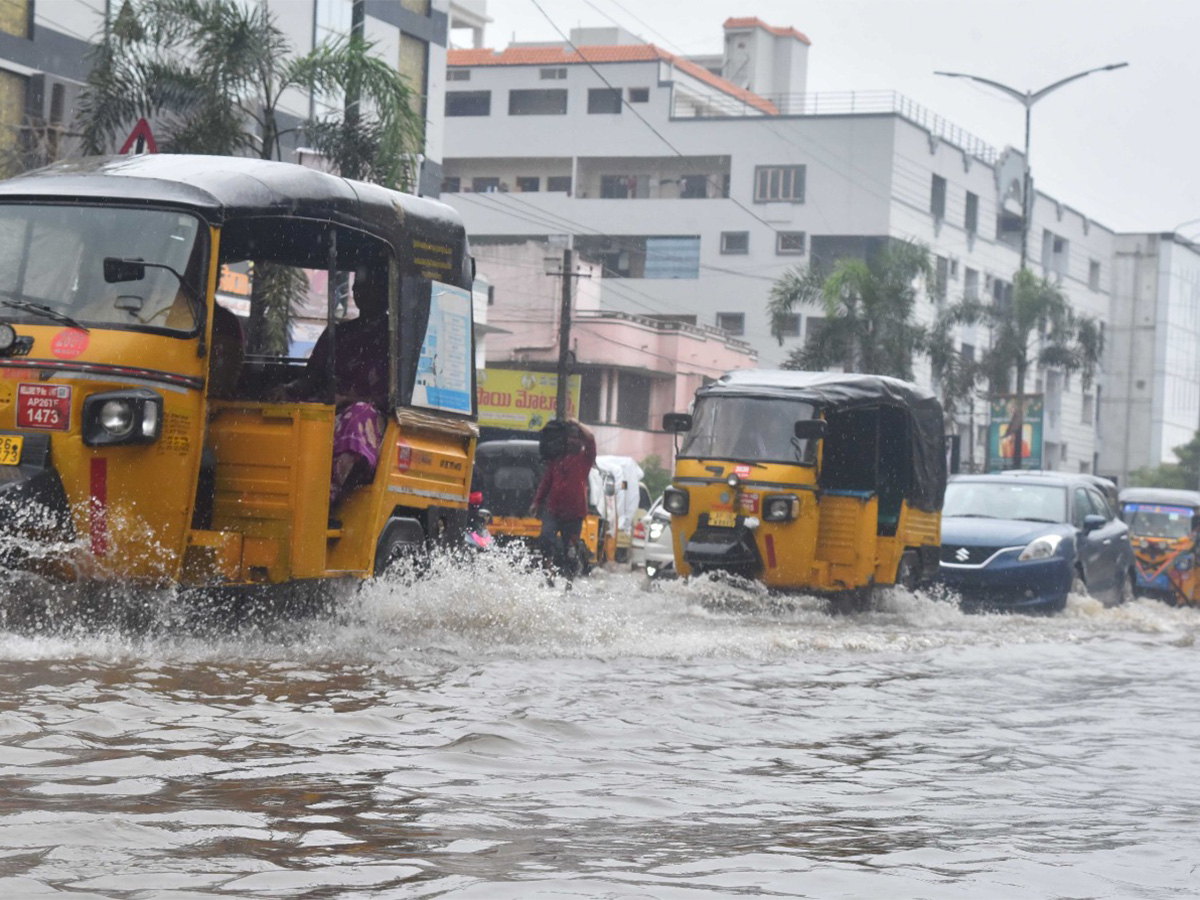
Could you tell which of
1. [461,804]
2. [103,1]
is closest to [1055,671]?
[461,804]

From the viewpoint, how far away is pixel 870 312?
40125 mm

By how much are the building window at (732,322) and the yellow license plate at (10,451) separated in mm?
58281

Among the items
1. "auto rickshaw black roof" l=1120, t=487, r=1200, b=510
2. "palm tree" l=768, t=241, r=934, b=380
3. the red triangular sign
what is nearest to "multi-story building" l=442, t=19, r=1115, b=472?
"palm tree" l=768, t=241, r=934, b=380

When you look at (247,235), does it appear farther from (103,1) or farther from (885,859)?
(103,1)

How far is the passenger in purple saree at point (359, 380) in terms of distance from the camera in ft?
37.0

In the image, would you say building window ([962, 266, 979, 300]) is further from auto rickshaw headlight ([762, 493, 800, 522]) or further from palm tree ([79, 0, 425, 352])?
auto rickshaw headlight ([762, 493, 800, 522])

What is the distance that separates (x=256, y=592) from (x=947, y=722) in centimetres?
423

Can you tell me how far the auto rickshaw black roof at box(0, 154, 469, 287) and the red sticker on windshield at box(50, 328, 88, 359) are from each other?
2.90ft

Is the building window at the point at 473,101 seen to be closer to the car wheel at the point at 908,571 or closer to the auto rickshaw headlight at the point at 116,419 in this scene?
the car wheel at the point at 908,571

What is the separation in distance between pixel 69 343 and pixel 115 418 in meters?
0.46

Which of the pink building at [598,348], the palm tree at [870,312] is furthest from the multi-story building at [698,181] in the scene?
the palm tree at [870,312]

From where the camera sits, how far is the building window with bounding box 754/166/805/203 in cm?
6644

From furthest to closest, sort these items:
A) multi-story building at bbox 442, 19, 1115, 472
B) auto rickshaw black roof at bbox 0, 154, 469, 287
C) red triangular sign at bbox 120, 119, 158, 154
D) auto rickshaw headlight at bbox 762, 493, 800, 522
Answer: multi-story building at bbox 442, 19, 1115, 472, auto rickshaw headlight at bbox 762, 493, 800, 522, red triangular sign at bbox 120, 119, 158, 154, auto rickshaw black roof at bbox 0, 154, 469, 287

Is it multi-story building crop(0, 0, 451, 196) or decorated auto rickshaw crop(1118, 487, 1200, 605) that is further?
decorated auto rickshaw crop(1118, 487, 1200, 605)
